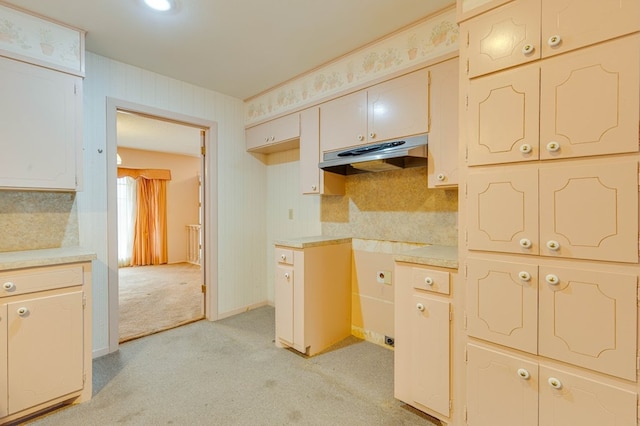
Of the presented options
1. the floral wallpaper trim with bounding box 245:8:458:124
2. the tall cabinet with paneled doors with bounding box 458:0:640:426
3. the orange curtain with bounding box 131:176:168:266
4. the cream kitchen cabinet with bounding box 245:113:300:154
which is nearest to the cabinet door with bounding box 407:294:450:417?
the tall cabinet with paneled doors with bounding box 458:0:640:426

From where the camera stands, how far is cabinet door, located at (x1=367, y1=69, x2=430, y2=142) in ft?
6.82

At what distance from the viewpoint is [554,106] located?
127cm

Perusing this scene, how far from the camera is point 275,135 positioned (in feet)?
10.5

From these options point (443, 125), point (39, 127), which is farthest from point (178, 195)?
point (443, 125)

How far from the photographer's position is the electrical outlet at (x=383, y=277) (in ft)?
8.57

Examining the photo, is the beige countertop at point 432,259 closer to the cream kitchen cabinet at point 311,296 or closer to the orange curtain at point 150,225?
the cream kitchen cabinet at point 311,296

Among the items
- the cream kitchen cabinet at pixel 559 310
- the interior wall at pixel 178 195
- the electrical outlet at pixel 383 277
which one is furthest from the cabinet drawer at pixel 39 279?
the interior wall at pixel 178 195

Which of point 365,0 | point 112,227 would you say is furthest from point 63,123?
point 365,0

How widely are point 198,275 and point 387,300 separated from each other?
4150mm

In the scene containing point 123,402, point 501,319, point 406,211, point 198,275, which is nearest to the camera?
Result: point 501,319

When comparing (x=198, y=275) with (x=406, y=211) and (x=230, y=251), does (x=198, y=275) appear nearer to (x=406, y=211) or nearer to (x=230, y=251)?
(x=230, y=251)

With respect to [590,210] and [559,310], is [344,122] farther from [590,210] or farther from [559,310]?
[559,310]

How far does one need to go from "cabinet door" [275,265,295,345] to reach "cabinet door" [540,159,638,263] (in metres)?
1.76

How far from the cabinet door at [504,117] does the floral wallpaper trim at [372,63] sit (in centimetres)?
70
